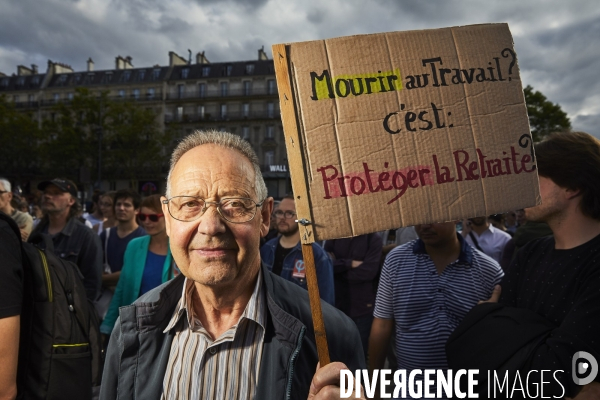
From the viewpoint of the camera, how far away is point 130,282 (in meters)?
3.71

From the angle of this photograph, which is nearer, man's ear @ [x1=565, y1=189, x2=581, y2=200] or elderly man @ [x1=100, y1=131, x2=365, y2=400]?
elderly man @ [x1=100, y1=131, x2=365, y2=400]

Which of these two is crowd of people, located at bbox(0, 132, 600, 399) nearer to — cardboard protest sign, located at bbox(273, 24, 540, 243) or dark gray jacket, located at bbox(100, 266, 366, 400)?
dark gray jacket, located at bbox(100, 266, 366, 400)

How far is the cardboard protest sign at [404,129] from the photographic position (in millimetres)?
1470

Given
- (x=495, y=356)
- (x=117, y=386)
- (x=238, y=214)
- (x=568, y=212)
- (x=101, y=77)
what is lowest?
(x=495, y=356)

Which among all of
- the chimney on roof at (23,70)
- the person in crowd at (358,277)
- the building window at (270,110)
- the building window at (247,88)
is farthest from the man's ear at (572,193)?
the chimney on roof at (23,70)

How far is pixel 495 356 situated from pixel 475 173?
766 mm

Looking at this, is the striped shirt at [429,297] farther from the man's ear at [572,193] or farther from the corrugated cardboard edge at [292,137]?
the corrugated cardboard edge at [292,137]

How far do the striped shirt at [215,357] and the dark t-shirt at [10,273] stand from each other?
67 centimetres

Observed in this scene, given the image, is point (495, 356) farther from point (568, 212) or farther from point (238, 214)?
point (238, 214)

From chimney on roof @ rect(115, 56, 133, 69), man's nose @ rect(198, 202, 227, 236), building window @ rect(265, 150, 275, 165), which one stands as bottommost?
man's nose @ rect(198, 202, 227, 236)

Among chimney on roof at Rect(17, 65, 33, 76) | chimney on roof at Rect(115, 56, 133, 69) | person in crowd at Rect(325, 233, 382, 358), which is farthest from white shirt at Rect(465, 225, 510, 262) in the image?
chimney on roof at Rect(17, 65, 33, 76)

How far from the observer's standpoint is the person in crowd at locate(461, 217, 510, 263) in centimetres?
518

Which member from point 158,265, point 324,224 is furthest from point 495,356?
point 158,265

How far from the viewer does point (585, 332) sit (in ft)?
5.41
